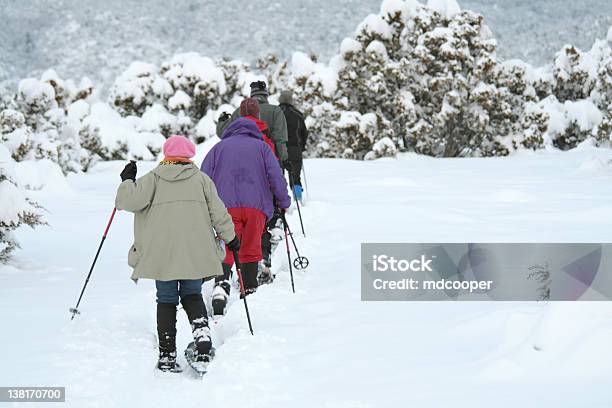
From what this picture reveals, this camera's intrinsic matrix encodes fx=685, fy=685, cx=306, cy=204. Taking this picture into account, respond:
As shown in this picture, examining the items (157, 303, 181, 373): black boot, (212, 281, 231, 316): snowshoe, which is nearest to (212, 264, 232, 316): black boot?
(212, 281, 231, 316): snowshoe

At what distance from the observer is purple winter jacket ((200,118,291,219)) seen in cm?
608

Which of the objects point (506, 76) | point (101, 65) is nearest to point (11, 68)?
point (101, 65)

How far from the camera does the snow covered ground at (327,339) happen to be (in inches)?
159

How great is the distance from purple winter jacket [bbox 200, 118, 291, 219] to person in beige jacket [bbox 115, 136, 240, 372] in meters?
1.23

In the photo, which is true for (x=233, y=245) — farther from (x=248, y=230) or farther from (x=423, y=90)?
(x=423, y=90)

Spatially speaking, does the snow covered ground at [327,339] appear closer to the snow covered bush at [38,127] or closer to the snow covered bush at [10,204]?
the snow covered bush at [10,204]

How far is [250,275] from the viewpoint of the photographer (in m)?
6.36

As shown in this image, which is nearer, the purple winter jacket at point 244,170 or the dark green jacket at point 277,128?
the purple winter jacket at point 244,170

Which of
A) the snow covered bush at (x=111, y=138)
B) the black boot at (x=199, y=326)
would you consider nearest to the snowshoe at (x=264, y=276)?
the black boot at (x=199, y=326)

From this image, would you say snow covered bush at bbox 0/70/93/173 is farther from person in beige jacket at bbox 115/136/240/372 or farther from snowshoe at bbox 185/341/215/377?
snowshoe at bbox 185/341/215/377

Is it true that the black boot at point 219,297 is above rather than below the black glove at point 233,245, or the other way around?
below

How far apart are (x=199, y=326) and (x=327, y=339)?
0.99 m

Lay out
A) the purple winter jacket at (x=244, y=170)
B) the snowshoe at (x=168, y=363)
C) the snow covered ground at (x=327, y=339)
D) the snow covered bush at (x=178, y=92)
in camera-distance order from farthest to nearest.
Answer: the snow covered bush at (x=178, y=92), the purple winter jacket at (x=244, y=170), the snowshoe at (x=168, y=363), the snow covered ground at (x=327, y=339)

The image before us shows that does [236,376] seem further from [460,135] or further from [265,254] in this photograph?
[460,135]
